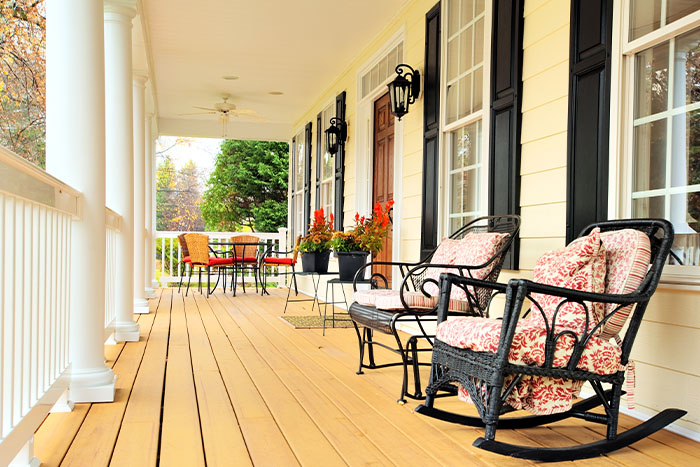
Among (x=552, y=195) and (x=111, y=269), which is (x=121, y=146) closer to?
(x=111, y=269)

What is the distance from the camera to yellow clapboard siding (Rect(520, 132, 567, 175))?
3.24 m

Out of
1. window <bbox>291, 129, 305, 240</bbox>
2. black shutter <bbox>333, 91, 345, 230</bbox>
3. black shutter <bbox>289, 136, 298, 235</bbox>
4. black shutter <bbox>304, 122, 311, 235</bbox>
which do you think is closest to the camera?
black shutter <bbox>333, 91, 345, 230</bbox>

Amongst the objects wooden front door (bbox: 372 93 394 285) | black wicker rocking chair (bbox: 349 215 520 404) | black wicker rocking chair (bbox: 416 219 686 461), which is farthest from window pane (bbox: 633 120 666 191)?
wooden front door (bbox: 372 93 394 285)

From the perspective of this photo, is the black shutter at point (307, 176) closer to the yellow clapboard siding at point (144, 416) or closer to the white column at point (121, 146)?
the white column at point (121, 146)

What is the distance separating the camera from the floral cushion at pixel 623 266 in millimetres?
2314

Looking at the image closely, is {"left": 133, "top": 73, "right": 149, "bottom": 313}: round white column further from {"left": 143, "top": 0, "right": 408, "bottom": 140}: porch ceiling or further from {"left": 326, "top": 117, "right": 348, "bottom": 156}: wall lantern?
{"left": 326, "top": 117, "right": 348, "bottom": 156}: wall lantern

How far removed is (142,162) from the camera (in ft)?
21.1

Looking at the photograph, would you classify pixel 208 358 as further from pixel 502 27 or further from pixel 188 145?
pixel 188 145

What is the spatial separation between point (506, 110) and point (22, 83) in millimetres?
4634

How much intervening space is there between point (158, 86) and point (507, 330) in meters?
7.94

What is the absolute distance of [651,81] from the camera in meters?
2.70

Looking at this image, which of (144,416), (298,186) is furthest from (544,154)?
(298,186)

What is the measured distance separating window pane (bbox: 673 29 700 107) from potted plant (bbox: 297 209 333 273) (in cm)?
345

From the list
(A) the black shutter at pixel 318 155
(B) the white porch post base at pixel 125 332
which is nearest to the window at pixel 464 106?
(B) the white porch post base at pixel 125 332
